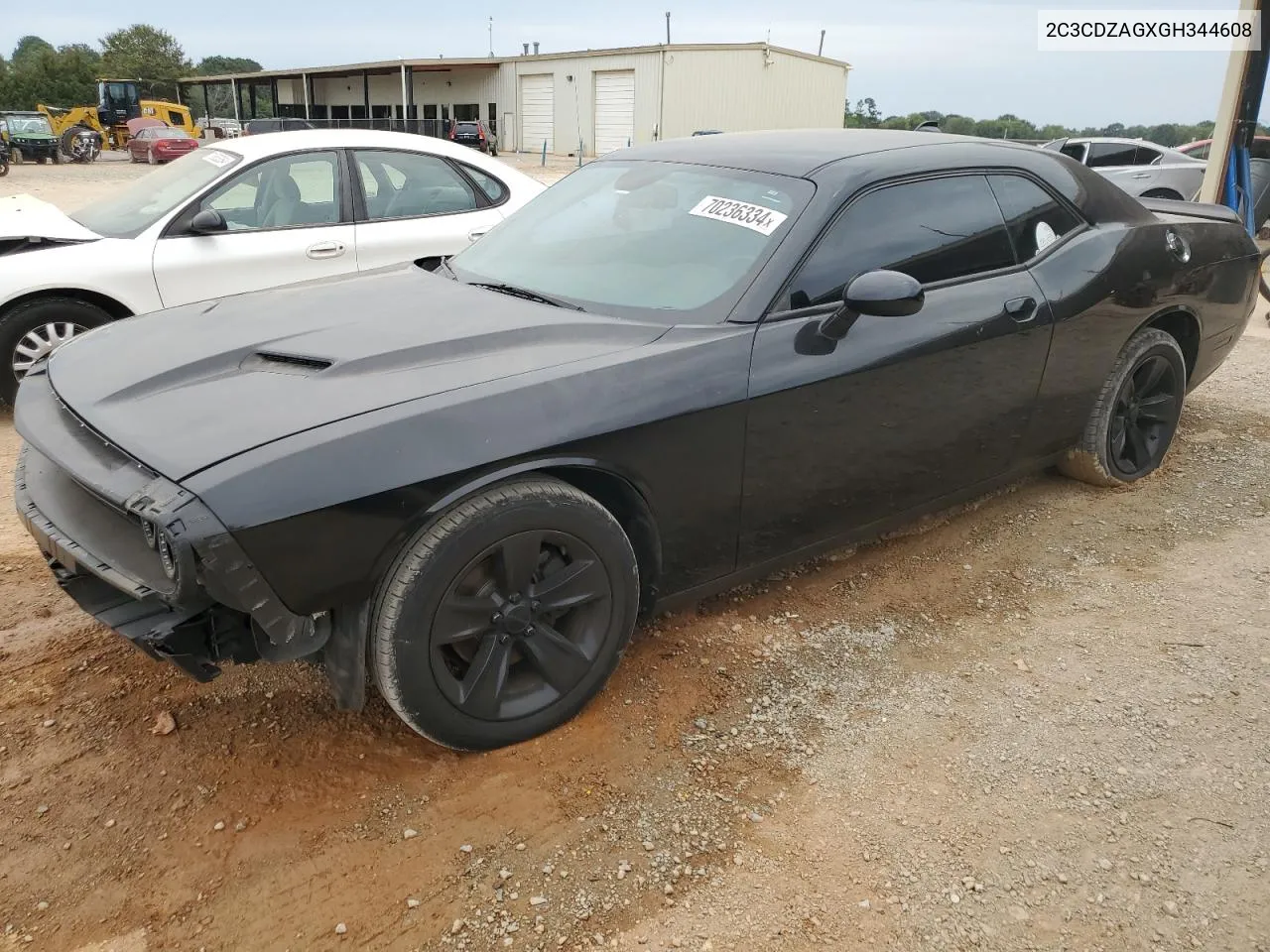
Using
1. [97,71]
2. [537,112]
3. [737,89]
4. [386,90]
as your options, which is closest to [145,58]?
[97,71]

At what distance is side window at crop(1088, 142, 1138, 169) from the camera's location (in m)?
12.3

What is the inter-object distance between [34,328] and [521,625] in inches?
159

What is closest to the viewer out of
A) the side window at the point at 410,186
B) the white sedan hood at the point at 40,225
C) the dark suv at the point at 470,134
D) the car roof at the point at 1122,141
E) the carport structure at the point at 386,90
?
the white sedan hood at the point at 40,225

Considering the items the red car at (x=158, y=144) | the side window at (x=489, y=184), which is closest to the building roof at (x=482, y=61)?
the red car at (x=158, y=144)

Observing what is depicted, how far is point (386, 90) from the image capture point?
47.0 m

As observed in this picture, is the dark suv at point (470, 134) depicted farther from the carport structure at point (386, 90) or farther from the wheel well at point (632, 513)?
the wheel well at point (632, 513)

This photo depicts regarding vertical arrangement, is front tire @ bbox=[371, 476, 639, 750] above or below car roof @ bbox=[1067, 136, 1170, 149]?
below

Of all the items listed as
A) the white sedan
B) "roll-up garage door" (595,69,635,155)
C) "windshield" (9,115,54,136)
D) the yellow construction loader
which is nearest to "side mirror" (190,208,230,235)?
the white sedan

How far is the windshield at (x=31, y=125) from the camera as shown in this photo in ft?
91.0

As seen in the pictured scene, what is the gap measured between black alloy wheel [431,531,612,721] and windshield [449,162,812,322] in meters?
0.82

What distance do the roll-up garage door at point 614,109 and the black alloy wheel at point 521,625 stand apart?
3424cm

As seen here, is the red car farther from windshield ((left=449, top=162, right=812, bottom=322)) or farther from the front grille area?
the front grille area

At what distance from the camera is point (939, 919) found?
207 centimetres

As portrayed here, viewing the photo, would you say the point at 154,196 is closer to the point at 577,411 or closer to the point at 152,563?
the point at 152,563
